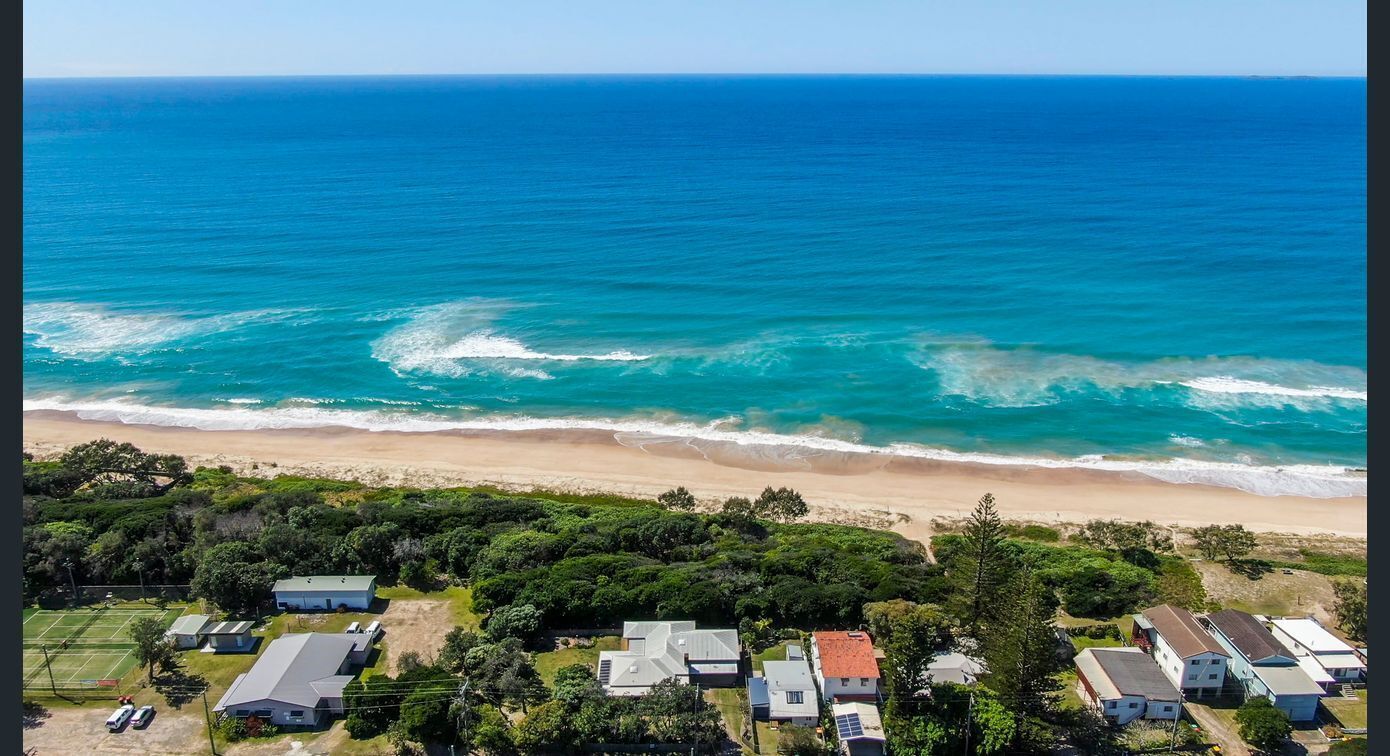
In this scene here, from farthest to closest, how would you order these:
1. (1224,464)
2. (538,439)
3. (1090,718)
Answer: (538,439) → (1224,464) → (1090,718)

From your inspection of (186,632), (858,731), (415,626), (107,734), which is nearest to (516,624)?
(415,626)

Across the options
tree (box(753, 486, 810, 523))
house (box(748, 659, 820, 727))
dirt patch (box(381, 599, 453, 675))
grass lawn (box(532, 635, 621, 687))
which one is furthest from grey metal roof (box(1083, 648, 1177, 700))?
dirt patch (box(381, 599, 453, 675))

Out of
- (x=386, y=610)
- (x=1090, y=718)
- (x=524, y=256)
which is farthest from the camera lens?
(x=524, y=256)

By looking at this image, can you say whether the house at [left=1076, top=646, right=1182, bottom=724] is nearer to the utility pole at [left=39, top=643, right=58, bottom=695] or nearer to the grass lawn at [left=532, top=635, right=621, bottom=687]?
the grass lawn at [left=532, top=635, right=621, bottom=687]

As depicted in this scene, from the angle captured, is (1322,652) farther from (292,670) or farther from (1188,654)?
(292,670)

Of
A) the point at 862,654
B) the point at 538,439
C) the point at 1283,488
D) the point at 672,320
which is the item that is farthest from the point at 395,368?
the point at 1283,488

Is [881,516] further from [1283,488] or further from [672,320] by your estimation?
[672,320]
